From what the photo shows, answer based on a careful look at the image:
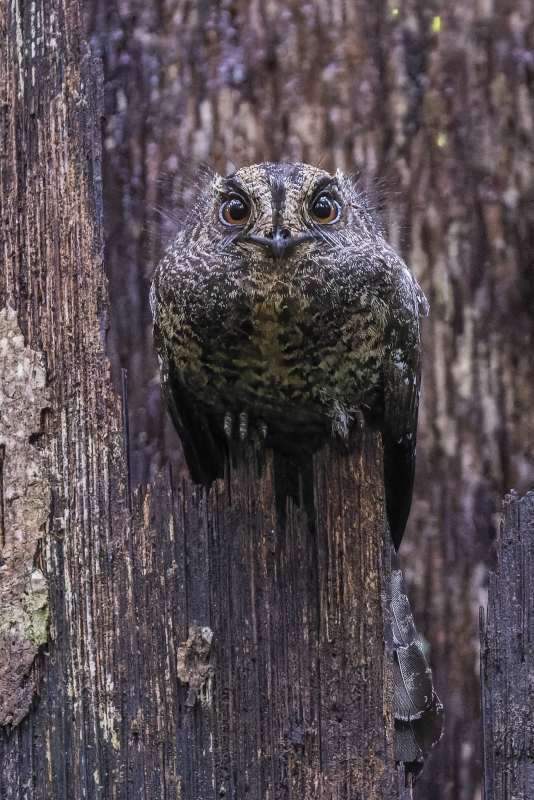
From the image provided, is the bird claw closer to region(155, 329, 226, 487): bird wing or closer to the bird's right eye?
region(155, 329, 226, 487): bird wing

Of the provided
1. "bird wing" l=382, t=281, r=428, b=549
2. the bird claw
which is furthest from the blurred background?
the bird claw

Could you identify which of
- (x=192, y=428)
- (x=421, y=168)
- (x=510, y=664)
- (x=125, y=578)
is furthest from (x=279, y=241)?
(x=510, y=664)

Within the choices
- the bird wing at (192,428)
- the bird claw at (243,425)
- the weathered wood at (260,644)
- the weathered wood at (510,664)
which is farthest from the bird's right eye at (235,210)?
the weathered wood at (510,664)

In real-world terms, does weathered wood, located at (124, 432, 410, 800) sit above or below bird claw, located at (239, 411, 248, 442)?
below

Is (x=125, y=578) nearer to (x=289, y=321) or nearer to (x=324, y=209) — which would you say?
(x=289, y=321)

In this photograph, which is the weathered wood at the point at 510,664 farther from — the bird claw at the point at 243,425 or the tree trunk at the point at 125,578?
the bird claw at the point at 243,425
